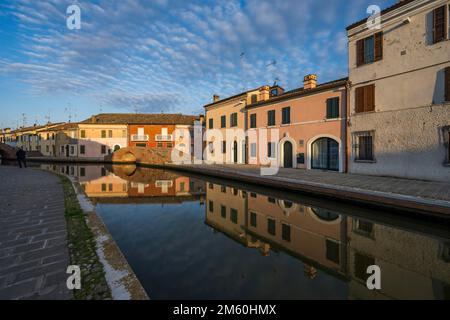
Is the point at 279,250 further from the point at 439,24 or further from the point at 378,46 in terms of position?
the point at 378,46

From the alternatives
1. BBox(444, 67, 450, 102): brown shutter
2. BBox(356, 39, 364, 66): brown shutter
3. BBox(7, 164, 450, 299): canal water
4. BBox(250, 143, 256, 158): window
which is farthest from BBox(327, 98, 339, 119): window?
BBox(7, 164, 450, 299): canal water

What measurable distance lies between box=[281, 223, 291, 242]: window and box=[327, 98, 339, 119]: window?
11292 mm

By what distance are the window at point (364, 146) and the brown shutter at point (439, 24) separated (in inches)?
201

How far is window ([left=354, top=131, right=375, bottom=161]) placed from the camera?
13429 millimetres

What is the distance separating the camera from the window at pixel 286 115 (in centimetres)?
1845

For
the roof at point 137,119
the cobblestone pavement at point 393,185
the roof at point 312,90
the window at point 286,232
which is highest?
the roof at point 137,119

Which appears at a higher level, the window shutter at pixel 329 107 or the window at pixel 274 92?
the window at pixel 274 92

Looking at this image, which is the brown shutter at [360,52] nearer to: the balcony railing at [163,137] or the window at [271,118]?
the window at [271,118]

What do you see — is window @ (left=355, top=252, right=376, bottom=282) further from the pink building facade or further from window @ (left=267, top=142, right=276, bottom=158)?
window @ (left=267, top=142, right=276, bottom=158)

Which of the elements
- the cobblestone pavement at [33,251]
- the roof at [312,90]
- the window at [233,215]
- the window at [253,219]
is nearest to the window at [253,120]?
the roof at [312,90]
